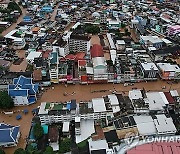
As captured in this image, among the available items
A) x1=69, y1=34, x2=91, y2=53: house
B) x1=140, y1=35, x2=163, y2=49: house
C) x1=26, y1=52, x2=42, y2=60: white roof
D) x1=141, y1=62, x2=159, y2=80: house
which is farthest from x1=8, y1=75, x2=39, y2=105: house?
x1=140, y1=35, x2=163, y2=49: house

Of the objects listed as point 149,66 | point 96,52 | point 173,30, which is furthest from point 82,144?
point 173,30

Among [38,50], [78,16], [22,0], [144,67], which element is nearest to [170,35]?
[144,67]

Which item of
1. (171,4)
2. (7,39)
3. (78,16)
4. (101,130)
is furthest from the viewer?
(171,4)

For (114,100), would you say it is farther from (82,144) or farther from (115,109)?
(82,144)

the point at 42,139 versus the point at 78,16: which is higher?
the point at 78,16

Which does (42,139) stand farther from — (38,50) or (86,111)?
(38,50)

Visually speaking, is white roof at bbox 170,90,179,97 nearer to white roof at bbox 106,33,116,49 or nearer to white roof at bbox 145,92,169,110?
white roof at bbox 145,92,169,110
